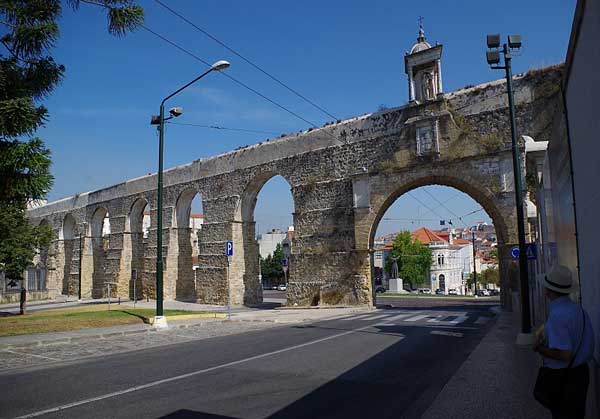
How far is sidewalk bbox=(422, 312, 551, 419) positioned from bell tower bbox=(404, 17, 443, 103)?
595 inches

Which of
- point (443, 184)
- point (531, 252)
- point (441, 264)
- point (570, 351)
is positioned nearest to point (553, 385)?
point (570, 351)

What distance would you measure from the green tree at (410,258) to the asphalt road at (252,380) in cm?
6372

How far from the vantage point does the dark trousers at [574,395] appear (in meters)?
3.28

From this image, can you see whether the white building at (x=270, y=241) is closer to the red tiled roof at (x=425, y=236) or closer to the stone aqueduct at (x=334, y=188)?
the red tiled roof at (x=425, y=236)

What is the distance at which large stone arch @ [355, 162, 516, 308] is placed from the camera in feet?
63.3

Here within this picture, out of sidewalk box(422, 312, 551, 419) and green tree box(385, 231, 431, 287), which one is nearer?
sidewalk box(422, 312, 551, 419)

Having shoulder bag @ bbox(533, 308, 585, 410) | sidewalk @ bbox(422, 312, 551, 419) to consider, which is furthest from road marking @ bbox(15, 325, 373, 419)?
shoulder bag @ bbox(533, 308, 585, 410)

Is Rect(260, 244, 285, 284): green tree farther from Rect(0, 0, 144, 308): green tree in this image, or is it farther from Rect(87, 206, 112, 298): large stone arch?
Rect(0, 0, 144, 308): green tree

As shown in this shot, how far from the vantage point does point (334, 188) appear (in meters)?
24.6

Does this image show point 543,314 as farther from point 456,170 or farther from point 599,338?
point 456,170

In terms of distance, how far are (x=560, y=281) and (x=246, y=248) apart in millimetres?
26529

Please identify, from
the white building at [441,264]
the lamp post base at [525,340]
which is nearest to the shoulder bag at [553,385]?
the lamp post base at [525,340]

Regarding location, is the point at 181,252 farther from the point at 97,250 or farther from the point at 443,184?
the point at 443,184

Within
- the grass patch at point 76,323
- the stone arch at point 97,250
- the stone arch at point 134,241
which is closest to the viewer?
the grass patch at point 76,323
